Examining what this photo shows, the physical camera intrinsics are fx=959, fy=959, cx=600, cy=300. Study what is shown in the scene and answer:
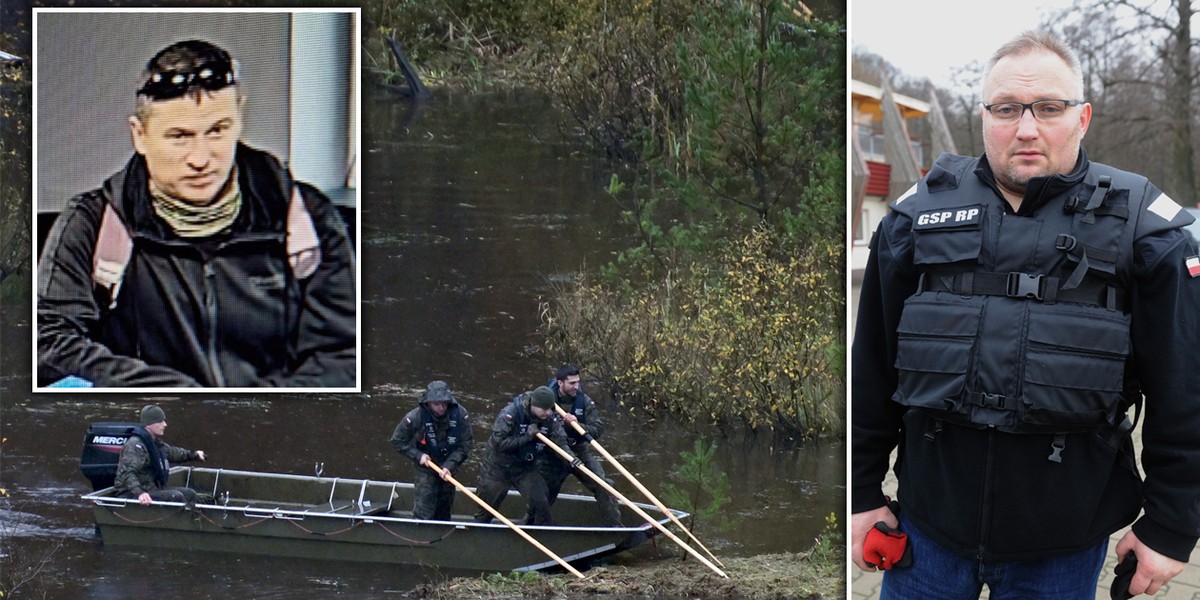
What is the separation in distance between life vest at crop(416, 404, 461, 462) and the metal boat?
24 centimetres

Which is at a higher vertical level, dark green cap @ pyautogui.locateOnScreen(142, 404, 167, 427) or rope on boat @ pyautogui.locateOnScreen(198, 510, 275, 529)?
dark green cap @ pyautogui.locateOnScreen(142, 404, 167, 427)

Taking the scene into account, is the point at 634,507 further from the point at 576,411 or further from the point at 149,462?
the point at 149,462

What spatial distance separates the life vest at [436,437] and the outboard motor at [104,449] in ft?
4.25

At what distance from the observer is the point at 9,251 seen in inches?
167

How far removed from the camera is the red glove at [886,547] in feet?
9.41

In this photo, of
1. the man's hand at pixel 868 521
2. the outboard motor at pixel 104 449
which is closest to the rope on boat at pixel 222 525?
the outboard motor at pixel 104 449

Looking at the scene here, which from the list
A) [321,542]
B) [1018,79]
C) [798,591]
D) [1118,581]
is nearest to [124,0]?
[321,542]

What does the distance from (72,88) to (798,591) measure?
3.92 metres

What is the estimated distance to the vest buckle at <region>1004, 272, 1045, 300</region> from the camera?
2533mm

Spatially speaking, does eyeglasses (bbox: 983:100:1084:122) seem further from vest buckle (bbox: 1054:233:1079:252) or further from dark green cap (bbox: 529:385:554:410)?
dark green cap (bbox: 529:385:554:410)

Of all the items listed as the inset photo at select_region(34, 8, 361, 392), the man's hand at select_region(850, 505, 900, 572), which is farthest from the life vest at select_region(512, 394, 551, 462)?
the man's hand at select_region(850, 505, 900, 572)

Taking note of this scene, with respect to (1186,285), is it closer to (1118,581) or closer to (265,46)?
(1118,581)

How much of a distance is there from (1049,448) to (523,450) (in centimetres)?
232

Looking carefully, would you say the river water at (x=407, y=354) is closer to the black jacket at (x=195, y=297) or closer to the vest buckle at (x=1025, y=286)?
the black jacket at (x=195, y=297)
